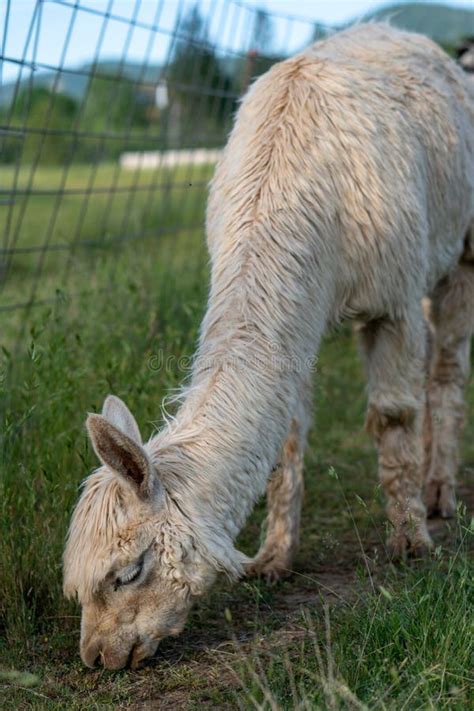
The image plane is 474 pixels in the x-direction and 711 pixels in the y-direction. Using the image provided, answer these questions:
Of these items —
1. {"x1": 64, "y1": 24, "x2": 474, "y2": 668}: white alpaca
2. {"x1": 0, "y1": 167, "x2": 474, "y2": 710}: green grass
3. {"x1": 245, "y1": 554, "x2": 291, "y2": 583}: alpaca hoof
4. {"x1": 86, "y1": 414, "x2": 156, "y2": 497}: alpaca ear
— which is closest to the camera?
{"x1": 86, "y1": 414, "x2": 156, "y2": 497}: alpaca ear

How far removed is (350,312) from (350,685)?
1525mm

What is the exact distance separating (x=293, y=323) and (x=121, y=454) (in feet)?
2.90

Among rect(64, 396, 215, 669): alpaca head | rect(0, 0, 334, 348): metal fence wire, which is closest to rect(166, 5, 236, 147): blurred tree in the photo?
rect(0, 0, 334, 348): metal fence wire

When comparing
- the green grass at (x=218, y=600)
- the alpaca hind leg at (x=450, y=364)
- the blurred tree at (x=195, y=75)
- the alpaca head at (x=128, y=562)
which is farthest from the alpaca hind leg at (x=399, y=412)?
the blurred tree at (x=195, y=75)

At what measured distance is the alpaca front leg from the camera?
14.1 ft

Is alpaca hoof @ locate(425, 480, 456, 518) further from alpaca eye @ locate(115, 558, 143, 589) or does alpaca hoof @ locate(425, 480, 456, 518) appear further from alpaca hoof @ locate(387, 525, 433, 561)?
alpaca eye @ locate(115, 558, 143, 589)

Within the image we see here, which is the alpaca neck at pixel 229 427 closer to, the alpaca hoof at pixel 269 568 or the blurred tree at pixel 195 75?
the alpaca hoof at pixel 269 568

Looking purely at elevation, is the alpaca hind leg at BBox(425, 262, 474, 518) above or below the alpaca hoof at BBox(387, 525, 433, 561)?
above

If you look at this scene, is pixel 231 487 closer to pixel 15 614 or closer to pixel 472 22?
pixel 15 614

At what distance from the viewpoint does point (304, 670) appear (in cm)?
292

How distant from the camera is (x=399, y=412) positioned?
4363mm

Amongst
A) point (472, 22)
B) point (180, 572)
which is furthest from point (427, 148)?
point (472, 22)

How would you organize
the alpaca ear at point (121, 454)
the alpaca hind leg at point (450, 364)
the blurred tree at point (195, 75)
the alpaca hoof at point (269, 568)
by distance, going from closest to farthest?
the alpaca ear at point (121, 454) → the alpaca hoof at point (269, 568) → the alpaca hind leg at point (450, 364) → the blurred tree at point (195, 75)

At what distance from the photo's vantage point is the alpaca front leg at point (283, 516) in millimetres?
4285
